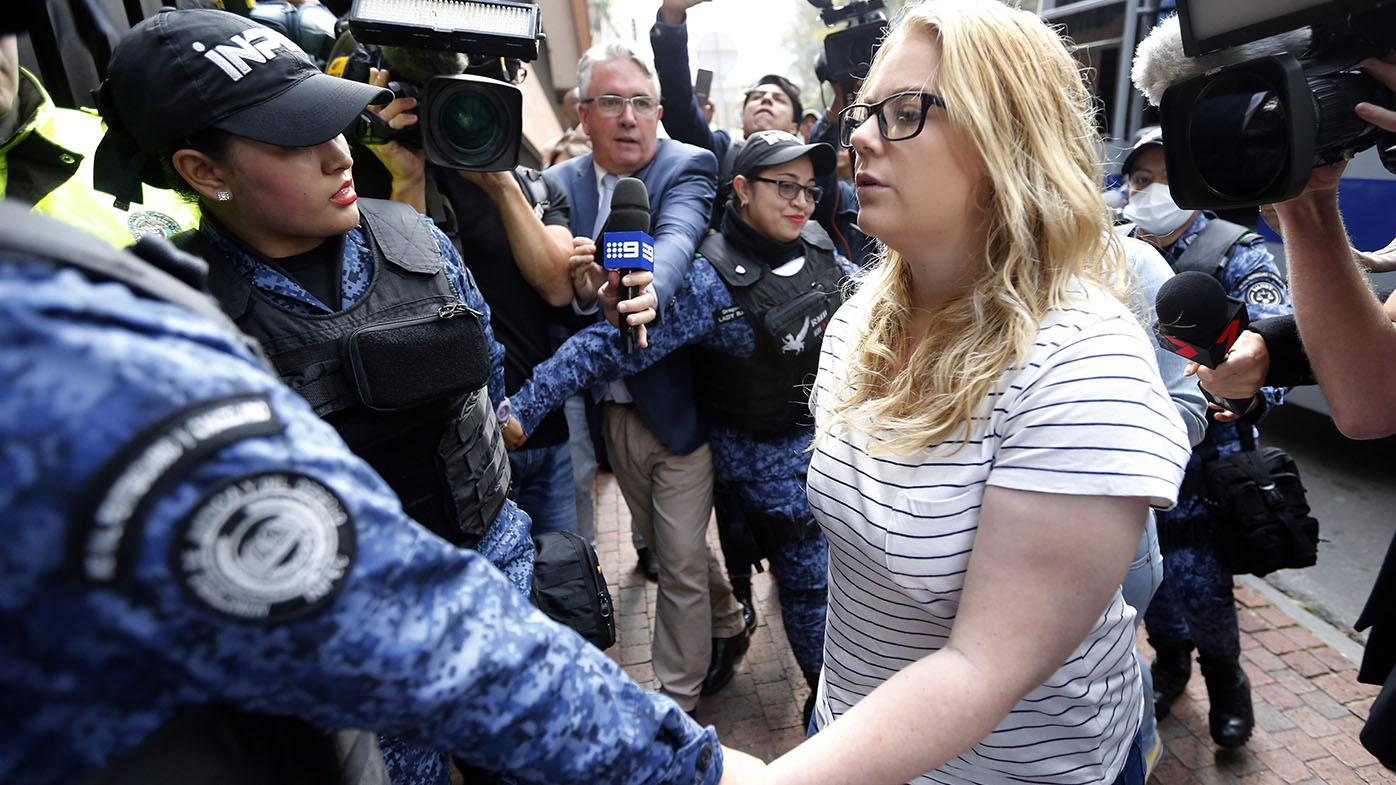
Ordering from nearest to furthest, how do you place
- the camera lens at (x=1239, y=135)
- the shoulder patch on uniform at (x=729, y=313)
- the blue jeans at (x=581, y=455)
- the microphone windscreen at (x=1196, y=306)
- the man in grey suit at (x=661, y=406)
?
the camera lens at (x=1239, y=135)
the microphone windscreen at (x=1196, y=306)
the shoulder patch on uniform at (x=729, y=313)
the man in grey suit at (x=661, y=406)
the blue jeans at (x=581, y=455)

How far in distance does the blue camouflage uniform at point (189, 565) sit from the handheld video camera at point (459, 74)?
1683 mm

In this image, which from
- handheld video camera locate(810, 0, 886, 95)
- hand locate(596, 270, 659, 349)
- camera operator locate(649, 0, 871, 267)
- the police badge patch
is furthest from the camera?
handheld video camera locate(810, 0, 886, 95)

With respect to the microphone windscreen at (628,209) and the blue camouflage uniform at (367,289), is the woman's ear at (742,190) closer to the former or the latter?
the microphone windscreen at (628,209)

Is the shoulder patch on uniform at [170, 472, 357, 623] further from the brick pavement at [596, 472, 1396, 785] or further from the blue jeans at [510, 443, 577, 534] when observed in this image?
the brick pavement at [596, 472, 1396, 785]

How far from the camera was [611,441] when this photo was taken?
3154 mm

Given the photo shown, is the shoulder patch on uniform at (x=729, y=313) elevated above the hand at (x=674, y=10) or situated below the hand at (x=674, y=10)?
below

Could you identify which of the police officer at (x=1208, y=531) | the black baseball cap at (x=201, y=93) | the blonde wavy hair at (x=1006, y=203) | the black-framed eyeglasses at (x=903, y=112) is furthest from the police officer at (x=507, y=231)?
the police officer at (x=1208, y=531)

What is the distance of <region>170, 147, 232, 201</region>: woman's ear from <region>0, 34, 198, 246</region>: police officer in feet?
1.16

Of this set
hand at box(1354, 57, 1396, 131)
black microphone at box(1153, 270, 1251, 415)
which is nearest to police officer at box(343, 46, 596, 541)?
black microphone at box(1153, 270, 1251, 415)

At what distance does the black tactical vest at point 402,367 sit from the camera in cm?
152

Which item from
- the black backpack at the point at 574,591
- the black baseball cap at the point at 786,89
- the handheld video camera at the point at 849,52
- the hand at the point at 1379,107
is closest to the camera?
the hand at the point at 1379,107

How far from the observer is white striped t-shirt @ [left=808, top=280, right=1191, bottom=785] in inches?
43.1

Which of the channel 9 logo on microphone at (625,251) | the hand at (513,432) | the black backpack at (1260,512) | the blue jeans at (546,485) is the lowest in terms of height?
the blue jeans at (546,485)

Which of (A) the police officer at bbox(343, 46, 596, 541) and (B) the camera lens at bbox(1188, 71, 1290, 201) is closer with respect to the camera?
(B) the camera lens at bbox(1188, 71, 1290, 201)
